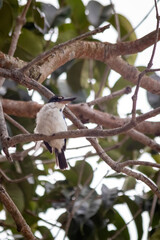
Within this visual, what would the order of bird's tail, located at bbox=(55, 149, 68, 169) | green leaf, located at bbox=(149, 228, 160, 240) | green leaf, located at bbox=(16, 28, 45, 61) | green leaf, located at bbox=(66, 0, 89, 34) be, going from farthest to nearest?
green leaf, located at bbox=(66, 0, 89, 34)
green leaf, located at bbox=(16, 28, 45, 61)
bird's tail, located at bbox=(55, 149, 68, 169)
green leaf, located at bbox=(149, 228, 160, 240)

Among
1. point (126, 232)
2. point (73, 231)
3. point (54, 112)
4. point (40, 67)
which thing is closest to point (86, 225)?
point (73, 231)

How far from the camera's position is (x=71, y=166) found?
4238mm

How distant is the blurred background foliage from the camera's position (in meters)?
3.78

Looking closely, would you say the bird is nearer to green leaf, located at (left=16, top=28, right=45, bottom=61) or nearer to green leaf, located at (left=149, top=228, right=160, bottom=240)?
green leaf, located at (left=16, top=28, right=45, bottom=61)

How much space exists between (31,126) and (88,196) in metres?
0.89

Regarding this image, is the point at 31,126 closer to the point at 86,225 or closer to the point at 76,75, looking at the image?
the point at 76,75

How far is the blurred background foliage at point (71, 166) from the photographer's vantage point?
12.4 feet

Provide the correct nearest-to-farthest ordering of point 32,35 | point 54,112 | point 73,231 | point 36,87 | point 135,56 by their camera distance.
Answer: point 36,87 → point 54,112 → point 73,231 → point 32,35 → point 135,56

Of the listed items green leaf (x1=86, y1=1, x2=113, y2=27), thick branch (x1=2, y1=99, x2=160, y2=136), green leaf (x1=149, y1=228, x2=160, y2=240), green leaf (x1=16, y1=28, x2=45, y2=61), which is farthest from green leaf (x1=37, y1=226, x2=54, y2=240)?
green leaf (x1=86, y1=1, x2=113, y2=27)

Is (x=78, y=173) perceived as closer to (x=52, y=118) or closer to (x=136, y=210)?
(x=136, y=210)

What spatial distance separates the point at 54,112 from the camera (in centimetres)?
346

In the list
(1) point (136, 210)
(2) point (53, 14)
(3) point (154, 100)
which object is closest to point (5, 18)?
(2) point (53, 14)

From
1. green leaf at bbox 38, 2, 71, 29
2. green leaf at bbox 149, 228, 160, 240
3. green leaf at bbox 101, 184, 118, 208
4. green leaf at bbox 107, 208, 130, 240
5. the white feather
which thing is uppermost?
green leaf at bbox 38, 2, 71, 29

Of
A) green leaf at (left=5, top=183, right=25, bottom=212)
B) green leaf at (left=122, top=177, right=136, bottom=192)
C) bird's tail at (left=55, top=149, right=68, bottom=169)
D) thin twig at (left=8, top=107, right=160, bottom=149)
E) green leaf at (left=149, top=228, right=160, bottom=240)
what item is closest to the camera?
thin twig at (left=8, top=107, right=160, bottom=149)
